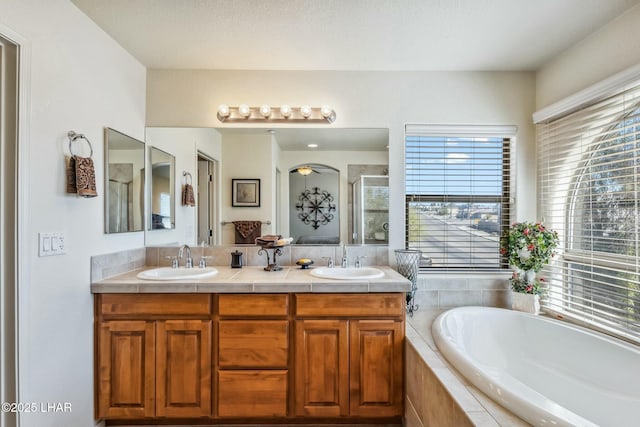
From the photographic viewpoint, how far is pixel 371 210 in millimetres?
2537

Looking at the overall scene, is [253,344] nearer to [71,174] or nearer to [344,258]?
[344,258]

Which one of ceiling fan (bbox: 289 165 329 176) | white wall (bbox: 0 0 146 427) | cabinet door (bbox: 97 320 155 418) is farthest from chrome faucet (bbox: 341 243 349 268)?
white wall (bbox: 0 0 146 427)

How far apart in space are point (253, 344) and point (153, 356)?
0.61 meters

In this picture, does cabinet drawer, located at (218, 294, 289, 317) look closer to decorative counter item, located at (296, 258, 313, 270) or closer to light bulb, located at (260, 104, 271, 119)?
decorative counter item, located at (296, 258, 313, 270)

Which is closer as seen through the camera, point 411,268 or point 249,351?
point 249,351

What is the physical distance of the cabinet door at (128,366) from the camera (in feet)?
6.39

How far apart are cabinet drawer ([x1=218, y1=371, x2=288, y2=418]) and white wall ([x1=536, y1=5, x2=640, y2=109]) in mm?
2677

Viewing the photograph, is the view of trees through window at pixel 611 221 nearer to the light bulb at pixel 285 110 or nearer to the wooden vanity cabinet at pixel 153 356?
the light bulb at pixel 285 110

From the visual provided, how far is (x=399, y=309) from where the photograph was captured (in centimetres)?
199

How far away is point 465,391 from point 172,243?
2.19m

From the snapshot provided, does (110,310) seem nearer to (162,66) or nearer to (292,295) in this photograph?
(292,295)

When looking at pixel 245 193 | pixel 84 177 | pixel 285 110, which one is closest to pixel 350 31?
pixel 285 110

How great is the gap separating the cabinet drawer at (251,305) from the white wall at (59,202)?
2.64ft

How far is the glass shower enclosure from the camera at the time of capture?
2533mm
